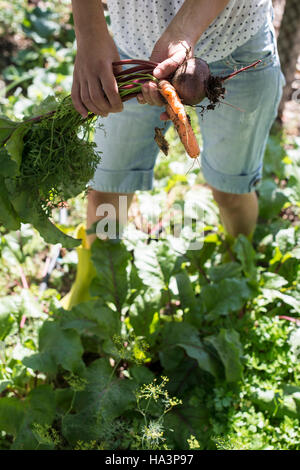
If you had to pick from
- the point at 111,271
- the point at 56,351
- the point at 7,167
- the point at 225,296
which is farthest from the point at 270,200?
the point at 7,167

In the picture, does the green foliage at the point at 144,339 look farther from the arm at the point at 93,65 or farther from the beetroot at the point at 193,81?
the beetroot at the point at 193,81

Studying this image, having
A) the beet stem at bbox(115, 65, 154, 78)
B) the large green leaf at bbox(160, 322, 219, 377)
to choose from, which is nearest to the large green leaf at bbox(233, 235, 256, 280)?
the large green leaf at bbox(160, 322, 219, 377)

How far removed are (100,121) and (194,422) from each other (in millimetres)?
1090

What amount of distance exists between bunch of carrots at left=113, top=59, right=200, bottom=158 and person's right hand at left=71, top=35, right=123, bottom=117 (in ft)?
0.08

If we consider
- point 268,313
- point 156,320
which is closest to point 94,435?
point 156,320

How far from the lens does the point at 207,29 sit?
1.34 meters

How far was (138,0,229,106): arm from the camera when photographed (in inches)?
42.6

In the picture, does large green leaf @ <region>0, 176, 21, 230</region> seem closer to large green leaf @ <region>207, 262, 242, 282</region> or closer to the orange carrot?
the orange carrot

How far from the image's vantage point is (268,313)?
2.01m

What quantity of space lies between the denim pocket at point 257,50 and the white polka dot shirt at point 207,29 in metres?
0.04

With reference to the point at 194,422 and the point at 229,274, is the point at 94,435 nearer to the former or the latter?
the point at 194,422

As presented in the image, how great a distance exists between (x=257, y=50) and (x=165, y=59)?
458 mm

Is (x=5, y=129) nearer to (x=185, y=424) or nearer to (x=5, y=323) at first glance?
(x=5, y=323)

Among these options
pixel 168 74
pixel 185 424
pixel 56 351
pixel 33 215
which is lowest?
pixel 185 424
